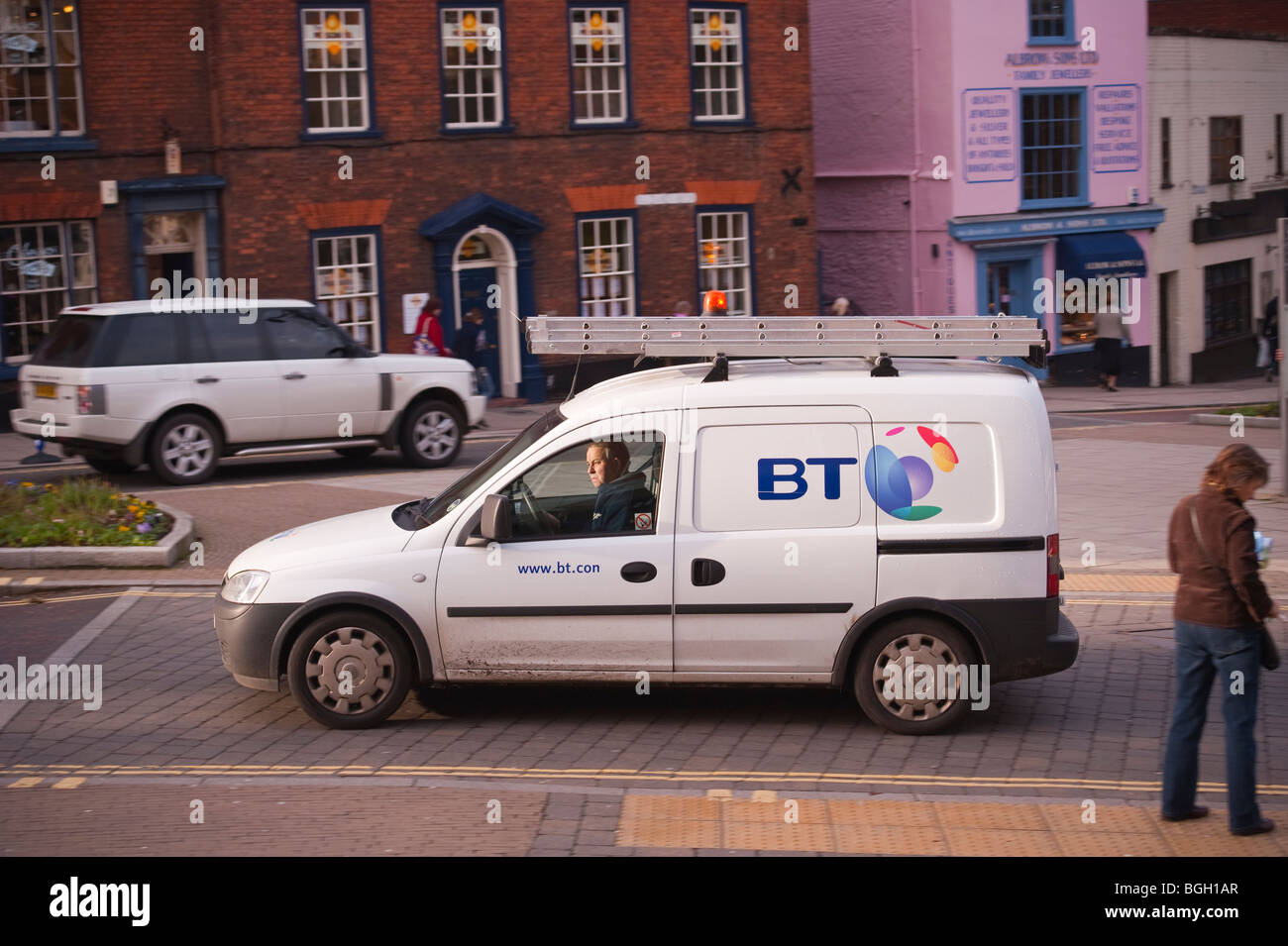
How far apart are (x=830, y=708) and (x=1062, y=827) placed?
2047 millimetres

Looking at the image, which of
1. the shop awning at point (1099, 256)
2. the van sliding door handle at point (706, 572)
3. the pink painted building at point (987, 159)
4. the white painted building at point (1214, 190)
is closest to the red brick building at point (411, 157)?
the pink painted building at point (987, 159)

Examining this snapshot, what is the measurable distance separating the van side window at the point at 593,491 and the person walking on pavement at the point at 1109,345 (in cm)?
2462

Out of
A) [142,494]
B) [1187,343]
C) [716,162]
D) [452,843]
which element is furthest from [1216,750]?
[1187,343]

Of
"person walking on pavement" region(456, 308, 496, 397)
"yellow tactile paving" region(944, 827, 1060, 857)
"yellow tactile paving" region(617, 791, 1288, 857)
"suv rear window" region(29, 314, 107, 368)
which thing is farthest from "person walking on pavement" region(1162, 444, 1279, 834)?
"person walking on pavement" region(456, 308, 496, 397)

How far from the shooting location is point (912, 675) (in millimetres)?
7832

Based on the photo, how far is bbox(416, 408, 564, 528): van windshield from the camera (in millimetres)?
8070

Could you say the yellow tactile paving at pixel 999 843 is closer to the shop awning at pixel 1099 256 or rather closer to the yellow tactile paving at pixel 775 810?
the yellow tactile paving at pixel 775 810

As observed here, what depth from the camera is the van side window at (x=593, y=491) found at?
7898mm

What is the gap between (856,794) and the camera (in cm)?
701

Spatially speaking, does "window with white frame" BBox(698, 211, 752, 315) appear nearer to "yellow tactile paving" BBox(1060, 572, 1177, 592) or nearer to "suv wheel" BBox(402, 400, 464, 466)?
"suv wheel" BBox(402, 400, 464, 466)

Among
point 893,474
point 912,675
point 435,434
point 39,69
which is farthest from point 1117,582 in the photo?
point 39,69

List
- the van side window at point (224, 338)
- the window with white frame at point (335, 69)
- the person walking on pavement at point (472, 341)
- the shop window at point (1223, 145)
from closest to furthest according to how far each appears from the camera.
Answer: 1. the van side window at point (224, 338)
2. the window with white frame at point (335, 69)
3. the person walking on pavement at point (472, 341)
4. the shop window at point (1223, 145)

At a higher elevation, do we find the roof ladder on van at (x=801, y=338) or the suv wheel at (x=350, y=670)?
the roof ladder on van at (x=801, y=338)

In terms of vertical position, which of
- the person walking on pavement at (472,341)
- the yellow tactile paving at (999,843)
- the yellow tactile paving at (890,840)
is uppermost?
the person walking on pavement at (472,341)
